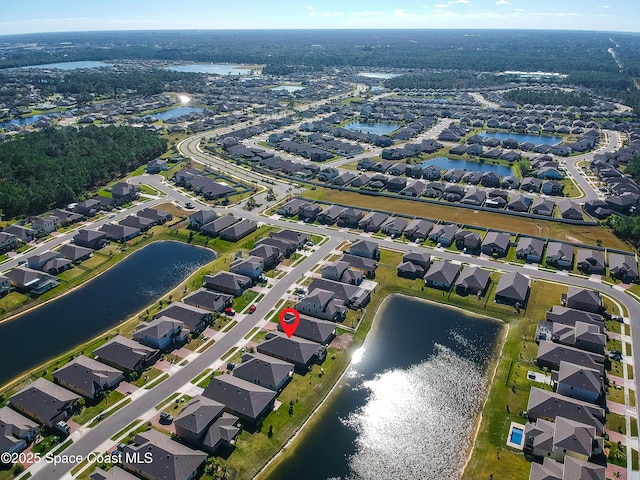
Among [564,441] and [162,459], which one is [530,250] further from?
[162,459]

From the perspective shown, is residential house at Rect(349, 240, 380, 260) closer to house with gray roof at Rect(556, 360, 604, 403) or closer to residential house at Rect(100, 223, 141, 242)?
house with gray roof at Rect(556, 360, 604, 403)

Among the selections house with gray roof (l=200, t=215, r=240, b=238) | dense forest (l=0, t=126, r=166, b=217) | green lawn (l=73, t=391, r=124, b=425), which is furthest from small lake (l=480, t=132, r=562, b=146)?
green lawn (l=73, t=391, r=124, b=425)

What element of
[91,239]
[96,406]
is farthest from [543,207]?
[91,239]

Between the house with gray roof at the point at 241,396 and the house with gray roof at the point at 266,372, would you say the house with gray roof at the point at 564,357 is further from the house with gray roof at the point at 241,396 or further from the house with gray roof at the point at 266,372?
the house with gray roof at the point at 241,396

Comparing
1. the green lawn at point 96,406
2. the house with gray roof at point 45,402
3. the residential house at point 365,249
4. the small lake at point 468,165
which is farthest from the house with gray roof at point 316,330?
the small lake at point 468,165

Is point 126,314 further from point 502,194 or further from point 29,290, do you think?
point 502,194

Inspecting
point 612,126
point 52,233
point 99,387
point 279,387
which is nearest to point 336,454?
point 279,387
